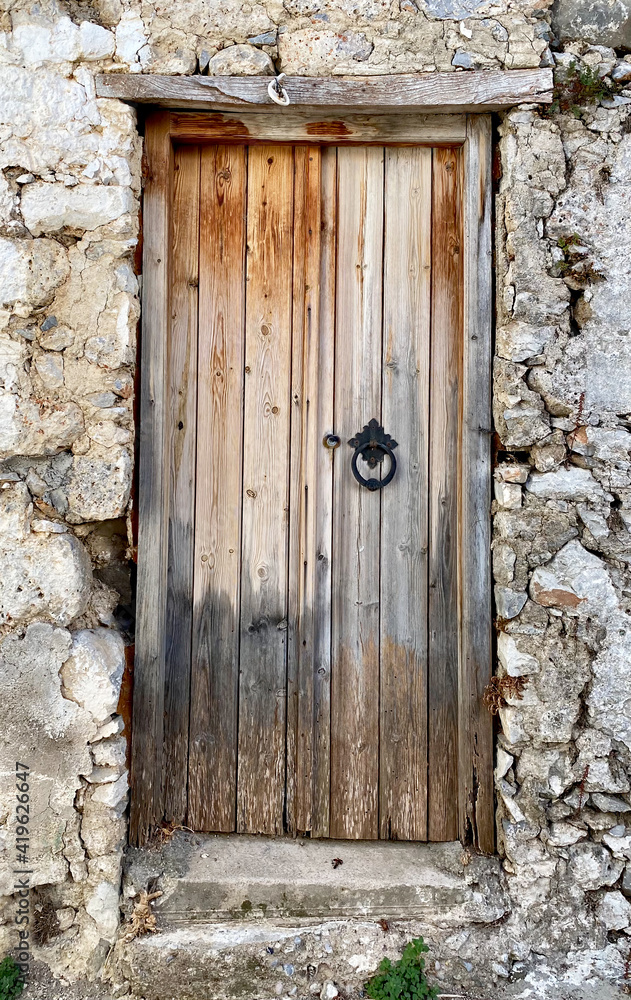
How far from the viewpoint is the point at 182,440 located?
7.45 feet

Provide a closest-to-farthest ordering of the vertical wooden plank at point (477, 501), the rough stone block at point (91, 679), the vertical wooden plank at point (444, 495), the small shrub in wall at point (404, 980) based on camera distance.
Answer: the small shrub in wall at point (404, 980)
the rough stone block at point (91, 679)
the vertical wooden plank at point (477, 501)
the vertical wooden plank at point (444, 495)

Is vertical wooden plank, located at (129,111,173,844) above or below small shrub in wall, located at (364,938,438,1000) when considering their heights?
above

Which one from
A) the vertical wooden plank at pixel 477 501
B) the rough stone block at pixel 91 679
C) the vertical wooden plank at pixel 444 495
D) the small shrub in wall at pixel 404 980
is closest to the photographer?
the small shrub in wall at pixel 404 980

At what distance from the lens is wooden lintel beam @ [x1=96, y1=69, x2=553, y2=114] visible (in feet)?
6.65

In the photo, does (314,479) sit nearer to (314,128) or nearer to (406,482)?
(406,482)

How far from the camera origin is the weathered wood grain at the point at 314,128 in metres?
2.15

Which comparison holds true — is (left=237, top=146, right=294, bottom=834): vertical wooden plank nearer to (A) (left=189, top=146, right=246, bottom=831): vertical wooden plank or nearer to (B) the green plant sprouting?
(A) (left=189, top=146, right=246, bottom=831): vertical wooden plank

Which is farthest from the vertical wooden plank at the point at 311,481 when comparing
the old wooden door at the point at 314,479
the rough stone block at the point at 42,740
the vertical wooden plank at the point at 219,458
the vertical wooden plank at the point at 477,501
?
the rough stone block at the point at 42,740

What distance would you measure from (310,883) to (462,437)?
4.94ft

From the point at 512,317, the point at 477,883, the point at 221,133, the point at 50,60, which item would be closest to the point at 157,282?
the point at 221,133

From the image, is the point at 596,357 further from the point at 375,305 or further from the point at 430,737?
the point at 430,737

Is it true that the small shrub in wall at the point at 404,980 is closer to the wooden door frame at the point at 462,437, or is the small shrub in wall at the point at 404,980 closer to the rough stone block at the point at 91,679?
the wooden door frame at the point at 462,437

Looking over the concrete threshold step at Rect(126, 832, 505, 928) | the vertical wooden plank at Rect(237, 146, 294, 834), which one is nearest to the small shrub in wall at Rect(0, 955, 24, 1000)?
the concrete threshold step at Rect(126, 832, 505, 928)

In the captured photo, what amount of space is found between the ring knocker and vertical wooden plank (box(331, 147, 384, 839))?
0.11 feet
